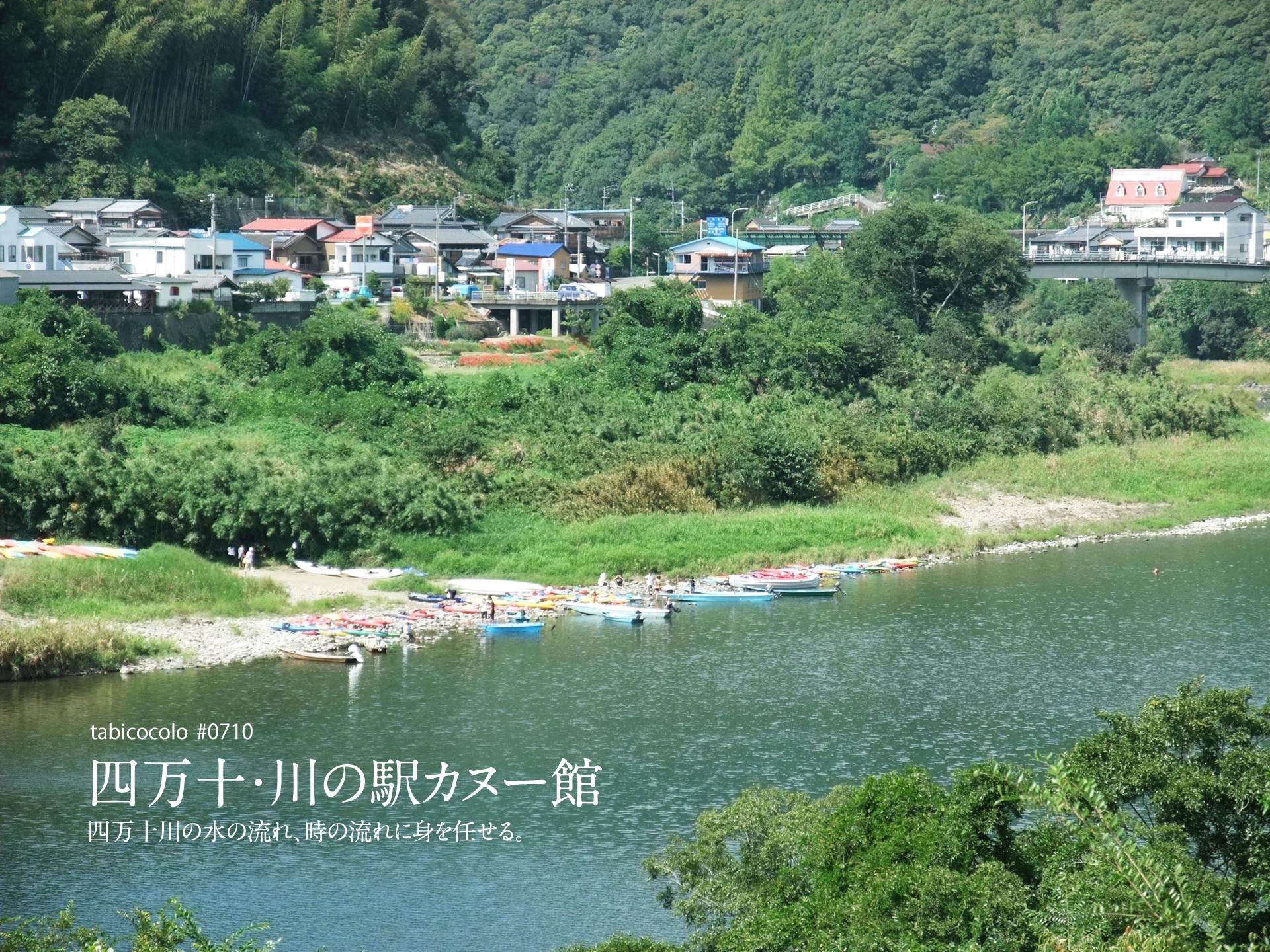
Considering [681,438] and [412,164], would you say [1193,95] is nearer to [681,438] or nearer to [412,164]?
[412,164]

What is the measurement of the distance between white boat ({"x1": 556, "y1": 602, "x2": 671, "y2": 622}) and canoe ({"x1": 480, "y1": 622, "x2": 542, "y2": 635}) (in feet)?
4.41

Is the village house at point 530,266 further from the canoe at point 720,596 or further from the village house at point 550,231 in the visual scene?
the canoe at point 720,596

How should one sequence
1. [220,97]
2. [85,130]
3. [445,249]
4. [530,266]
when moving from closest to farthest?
[530,266], [85,130], [445,249], [220,97]

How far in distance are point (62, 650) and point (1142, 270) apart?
38474 millimetres

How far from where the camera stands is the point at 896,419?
3919 cm

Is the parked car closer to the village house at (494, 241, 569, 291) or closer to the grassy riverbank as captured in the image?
the village house at (494, 241, 569, 291)

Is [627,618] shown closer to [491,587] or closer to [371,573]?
[491,587]

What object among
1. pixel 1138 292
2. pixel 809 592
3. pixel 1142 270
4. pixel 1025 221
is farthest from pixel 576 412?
pixel 1025 221

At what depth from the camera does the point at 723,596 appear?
97.9 feet

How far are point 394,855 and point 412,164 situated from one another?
45637mm

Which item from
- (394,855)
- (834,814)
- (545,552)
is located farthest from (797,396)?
(834,814)

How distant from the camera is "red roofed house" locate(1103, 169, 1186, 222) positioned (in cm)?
6706

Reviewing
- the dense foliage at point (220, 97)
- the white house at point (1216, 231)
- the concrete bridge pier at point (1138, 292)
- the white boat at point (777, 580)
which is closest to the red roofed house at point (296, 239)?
the dense foliage at point (220, 97)

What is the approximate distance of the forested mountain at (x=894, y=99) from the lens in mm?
75312
